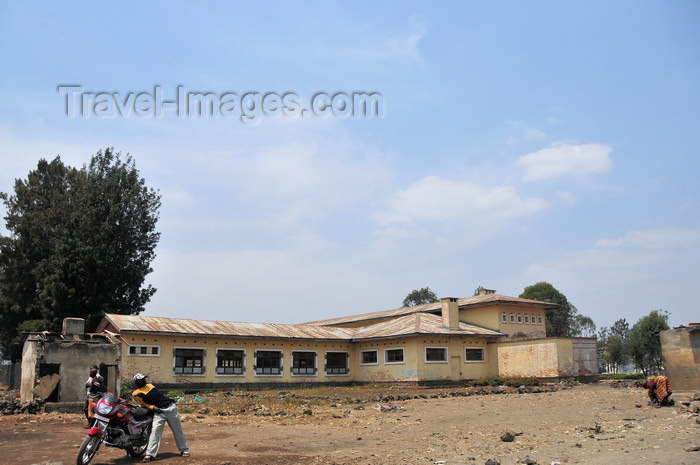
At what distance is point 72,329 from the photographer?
20.6 metres

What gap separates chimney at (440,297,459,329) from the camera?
1430 inches

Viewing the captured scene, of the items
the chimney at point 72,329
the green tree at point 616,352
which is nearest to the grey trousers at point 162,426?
the chimney at point 72,329

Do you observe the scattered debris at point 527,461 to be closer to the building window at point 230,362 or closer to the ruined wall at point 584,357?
the building window at point 230,362

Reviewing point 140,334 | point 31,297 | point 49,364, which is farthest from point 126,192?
point 49,364

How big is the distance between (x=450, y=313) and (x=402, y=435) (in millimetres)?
24357

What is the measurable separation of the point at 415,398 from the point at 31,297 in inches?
1283

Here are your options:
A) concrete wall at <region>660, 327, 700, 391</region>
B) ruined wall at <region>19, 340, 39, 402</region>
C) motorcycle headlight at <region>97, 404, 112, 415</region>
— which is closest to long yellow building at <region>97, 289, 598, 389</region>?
ruined wall at <region>19, 340, 39, 402</region>

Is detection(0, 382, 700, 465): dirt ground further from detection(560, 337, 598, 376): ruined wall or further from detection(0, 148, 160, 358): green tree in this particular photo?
detection(0, 148, 160, 358): green tree

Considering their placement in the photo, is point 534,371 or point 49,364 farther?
point 534,371

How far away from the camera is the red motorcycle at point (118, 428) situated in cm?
888

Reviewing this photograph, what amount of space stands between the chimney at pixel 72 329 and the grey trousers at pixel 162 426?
12.4m

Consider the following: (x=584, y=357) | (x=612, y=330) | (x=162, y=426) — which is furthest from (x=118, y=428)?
(x=612, y=330)

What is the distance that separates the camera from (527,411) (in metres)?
17.4

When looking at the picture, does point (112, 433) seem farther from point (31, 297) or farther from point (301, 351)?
point (31, 297)
